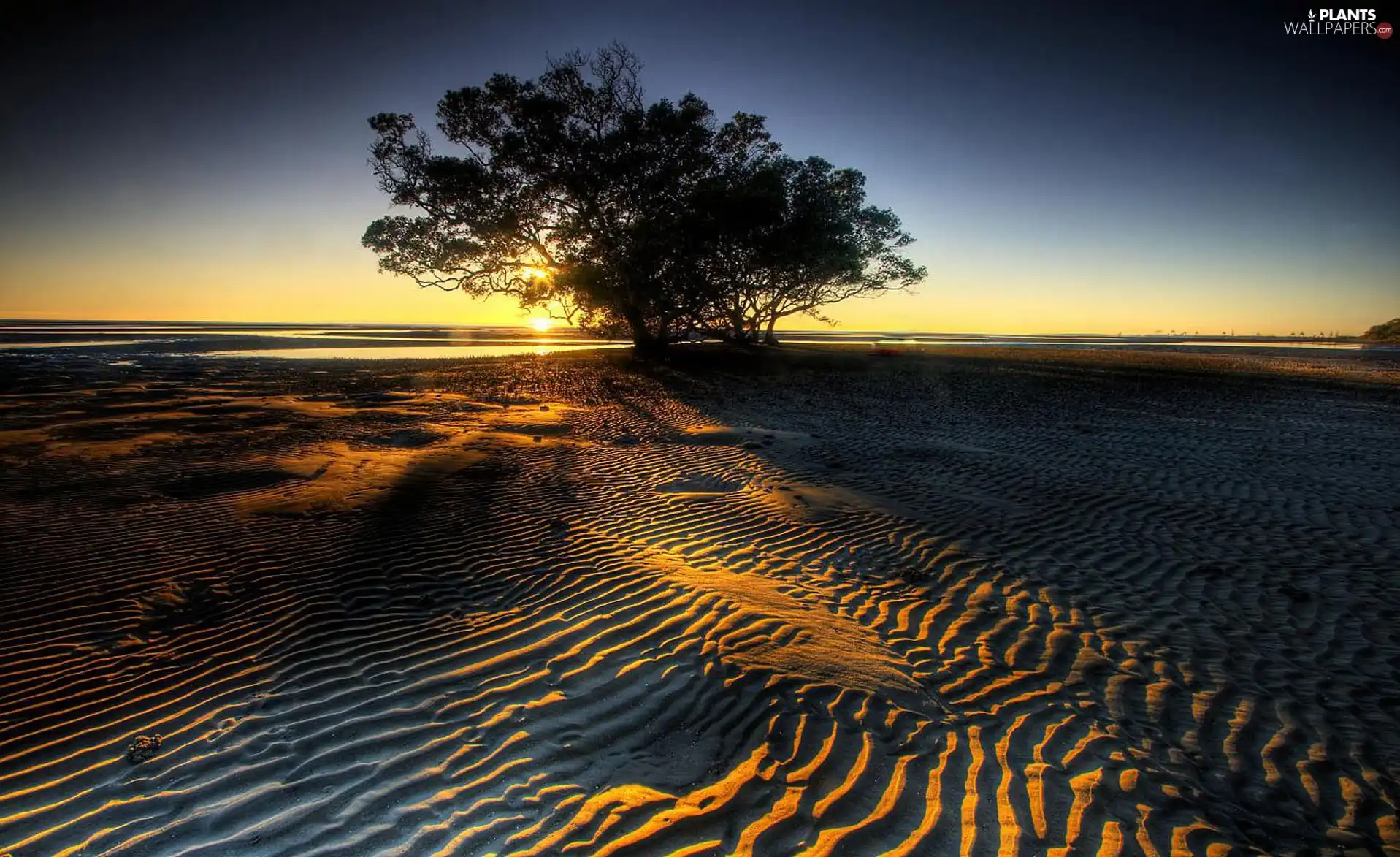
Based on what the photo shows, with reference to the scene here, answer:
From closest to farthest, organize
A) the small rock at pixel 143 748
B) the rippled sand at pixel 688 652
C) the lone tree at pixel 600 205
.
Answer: the rippled sand at pixel 688 652 < the small rock at pixel 143 748 < the lone tree at pixel 600 205

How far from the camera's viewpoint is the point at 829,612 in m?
5.39

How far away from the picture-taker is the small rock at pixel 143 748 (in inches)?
132

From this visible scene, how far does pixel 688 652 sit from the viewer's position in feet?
15.3

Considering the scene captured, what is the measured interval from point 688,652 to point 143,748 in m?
3.52

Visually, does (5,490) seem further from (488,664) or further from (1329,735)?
(1329,735)

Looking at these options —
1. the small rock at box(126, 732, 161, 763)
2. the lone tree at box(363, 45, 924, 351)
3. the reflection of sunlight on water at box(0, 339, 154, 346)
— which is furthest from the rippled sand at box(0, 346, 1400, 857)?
the reflection of sunlight on water at box(0, 339, 154, 346)

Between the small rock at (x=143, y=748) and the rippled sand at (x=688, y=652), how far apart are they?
2 cm

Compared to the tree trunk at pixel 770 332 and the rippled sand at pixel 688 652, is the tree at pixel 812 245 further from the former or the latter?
the rippled sand at pixel 688 652

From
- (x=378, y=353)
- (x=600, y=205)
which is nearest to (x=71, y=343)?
(x=378, y=353)

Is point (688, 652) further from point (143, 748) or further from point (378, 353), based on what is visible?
point (378, 353)

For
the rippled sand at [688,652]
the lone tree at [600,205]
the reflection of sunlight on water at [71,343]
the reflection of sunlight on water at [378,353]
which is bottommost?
the rippled sand at [688,652]

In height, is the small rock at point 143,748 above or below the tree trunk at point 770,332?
below

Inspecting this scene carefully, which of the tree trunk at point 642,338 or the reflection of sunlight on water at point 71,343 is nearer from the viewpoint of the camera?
the tree trunk at point 642,338

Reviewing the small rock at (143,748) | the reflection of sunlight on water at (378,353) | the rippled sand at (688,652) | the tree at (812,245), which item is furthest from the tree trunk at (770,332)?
the small rock at (143,748)
